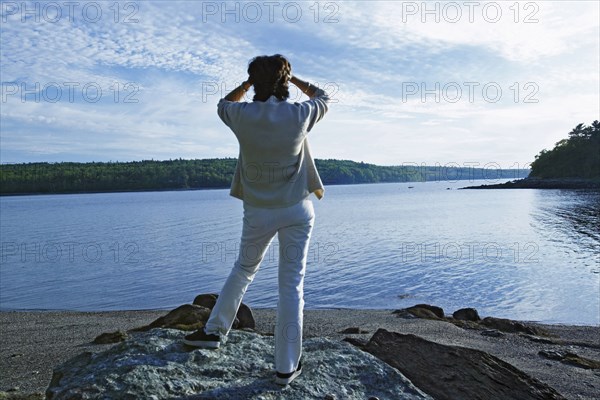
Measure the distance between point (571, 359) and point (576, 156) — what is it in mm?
122821

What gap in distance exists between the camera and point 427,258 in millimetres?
25594

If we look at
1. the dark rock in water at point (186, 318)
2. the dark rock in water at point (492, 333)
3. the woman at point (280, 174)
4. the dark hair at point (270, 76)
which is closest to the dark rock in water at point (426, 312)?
the dark rock in water at point (492, 333)

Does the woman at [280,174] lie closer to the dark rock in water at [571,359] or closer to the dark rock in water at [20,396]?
the dark rock in water at [20,396]

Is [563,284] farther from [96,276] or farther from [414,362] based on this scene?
[96,276]

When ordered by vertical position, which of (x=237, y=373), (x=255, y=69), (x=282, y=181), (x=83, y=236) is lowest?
(x=83, y=236)

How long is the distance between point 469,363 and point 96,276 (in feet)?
70.6

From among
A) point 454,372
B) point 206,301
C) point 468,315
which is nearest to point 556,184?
point 468,315

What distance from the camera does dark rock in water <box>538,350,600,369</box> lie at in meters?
7.13

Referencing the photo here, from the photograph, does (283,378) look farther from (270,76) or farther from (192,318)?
(192,318)

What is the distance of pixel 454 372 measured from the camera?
192 inches

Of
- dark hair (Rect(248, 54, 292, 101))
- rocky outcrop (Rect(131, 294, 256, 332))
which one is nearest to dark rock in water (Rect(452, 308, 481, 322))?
rocky outcrop (Rect(131, 294, 256, 332))

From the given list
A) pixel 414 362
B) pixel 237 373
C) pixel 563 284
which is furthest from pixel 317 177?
pixel 563 284

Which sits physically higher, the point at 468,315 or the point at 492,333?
the point at 492,333

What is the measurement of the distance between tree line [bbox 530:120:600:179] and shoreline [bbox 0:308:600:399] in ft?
369
